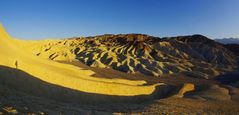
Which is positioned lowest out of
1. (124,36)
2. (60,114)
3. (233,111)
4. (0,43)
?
(233,111)

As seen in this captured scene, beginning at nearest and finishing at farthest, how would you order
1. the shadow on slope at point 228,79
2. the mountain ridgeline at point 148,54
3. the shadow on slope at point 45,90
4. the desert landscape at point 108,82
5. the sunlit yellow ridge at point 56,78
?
the desert landscape at point 108,82, the shadow on slope at point 45,90, the sunlit yellow ridge at point 56,78, the shadow on slope at point 228,79, the mountain ridgeline at point 148,54

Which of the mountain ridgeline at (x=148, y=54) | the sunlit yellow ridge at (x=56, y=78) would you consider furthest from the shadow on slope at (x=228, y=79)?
the sunlit yellow ridge at (x=56, y=78)

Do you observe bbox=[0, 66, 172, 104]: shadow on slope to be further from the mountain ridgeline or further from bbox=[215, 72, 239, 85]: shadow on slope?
the mountain ridgeline

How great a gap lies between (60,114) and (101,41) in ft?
258

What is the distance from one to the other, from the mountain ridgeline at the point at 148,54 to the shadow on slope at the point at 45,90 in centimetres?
3275

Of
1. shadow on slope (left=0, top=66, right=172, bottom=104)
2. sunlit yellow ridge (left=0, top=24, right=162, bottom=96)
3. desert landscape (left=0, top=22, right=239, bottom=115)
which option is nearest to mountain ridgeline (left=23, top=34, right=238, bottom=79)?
desert landscape (left=0, top=22, right=239, bottom=115)

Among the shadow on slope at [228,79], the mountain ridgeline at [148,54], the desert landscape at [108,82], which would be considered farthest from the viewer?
the mountain ridgeline at [148,54]

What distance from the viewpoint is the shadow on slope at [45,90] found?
18828mm

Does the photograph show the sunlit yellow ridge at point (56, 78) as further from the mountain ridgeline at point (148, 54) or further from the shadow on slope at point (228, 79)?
the mountain ridgeline at point (148, 54)

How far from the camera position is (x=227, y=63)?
260 feet

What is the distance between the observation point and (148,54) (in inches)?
3019

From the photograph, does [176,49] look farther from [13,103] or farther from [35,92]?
[13,103]

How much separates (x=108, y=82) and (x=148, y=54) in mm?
49799

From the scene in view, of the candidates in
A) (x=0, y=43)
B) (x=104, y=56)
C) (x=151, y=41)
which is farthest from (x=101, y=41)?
(x=0, y=43)
